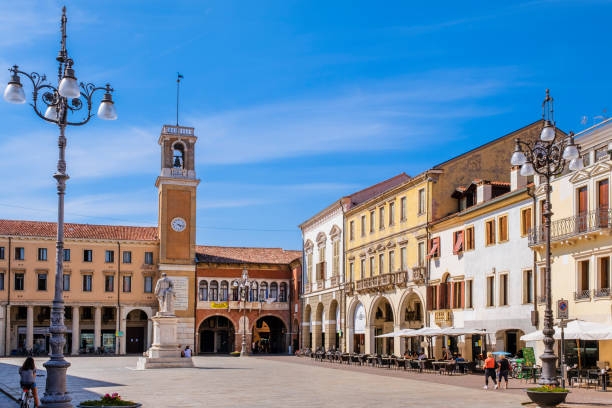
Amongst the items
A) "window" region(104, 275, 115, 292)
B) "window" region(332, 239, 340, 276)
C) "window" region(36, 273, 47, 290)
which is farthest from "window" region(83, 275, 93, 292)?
"window" region(332, 239, 340, 276)

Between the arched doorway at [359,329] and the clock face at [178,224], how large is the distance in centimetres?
2371

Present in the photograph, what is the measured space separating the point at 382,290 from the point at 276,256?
30.6 m

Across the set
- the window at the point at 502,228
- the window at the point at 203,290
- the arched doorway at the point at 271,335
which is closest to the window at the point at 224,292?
the window at the point at 203,290

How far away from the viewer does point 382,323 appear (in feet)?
173

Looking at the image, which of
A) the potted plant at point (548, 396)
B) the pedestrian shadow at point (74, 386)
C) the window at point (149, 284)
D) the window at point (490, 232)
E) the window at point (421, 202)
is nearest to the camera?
the potted plant at point (548, 396)

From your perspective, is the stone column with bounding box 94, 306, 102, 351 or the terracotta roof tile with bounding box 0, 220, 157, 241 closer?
the terracotta roof tile with bounding box 0, 220, 157, 241

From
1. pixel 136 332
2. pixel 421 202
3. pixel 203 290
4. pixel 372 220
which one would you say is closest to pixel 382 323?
pixel 372 220

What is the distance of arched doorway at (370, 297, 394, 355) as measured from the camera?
5197cm

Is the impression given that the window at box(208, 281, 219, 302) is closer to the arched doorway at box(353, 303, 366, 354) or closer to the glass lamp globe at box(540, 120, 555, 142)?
the arched doorway at box(353, 303, 366, 354)

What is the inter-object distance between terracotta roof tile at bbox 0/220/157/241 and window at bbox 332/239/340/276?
21818 millimetres

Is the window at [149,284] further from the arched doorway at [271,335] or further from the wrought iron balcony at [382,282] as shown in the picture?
the wrought iron balcony at [382,282]

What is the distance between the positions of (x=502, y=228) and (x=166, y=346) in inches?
766

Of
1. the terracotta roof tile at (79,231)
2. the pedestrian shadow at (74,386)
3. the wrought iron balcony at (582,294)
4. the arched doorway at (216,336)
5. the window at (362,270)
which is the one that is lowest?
the arched doorway at (216,336)

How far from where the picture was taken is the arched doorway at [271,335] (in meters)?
77.5
